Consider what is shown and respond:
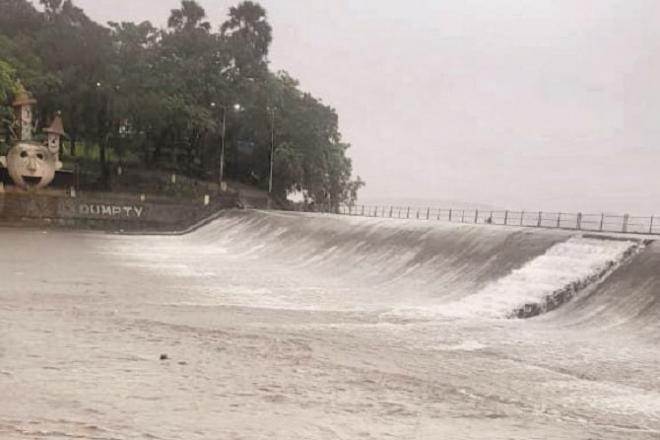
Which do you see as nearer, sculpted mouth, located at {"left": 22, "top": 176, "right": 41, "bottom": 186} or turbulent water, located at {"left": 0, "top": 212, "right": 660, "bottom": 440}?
turbulent water, located at {"left": 0, "top": 212, "right": 660, "bottom": 440}

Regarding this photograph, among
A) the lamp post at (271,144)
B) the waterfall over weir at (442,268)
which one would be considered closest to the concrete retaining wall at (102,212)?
the lamp post at (271,144)

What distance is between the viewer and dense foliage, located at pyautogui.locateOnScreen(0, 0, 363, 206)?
47.4m

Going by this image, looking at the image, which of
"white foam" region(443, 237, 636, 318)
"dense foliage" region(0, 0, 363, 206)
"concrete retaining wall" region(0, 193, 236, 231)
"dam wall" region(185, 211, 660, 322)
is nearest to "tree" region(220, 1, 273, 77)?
"dense foliage" region(0, 0, 363, 206)

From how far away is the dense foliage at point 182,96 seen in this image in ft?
155

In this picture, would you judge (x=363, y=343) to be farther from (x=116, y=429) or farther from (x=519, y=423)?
(x=116, y=429)

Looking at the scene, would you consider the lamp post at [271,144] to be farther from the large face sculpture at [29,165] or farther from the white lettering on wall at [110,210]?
the large face sculpture at [29,165]

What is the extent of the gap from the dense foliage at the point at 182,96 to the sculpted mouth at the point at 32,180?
6981 millimetres

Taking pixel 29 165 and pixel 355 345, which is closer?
pixel 355 345

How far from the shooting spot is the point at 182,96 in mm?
49469

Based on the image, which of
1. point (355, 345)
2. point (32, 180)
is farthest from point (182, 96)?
point (355, 345)

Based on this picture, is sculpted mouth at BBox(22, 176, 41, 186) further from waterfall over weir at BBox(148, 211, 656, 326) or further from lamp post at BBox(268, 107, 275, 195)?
waterfall over weir at BBox(148, 211, 656, 326)

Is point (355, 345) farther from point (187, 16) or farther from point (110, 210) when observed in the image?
point (187, 16)

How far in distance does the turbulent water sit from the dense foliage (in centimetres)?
2885

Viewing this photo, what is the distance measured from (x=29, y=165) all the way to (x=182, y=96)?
43.9ft
